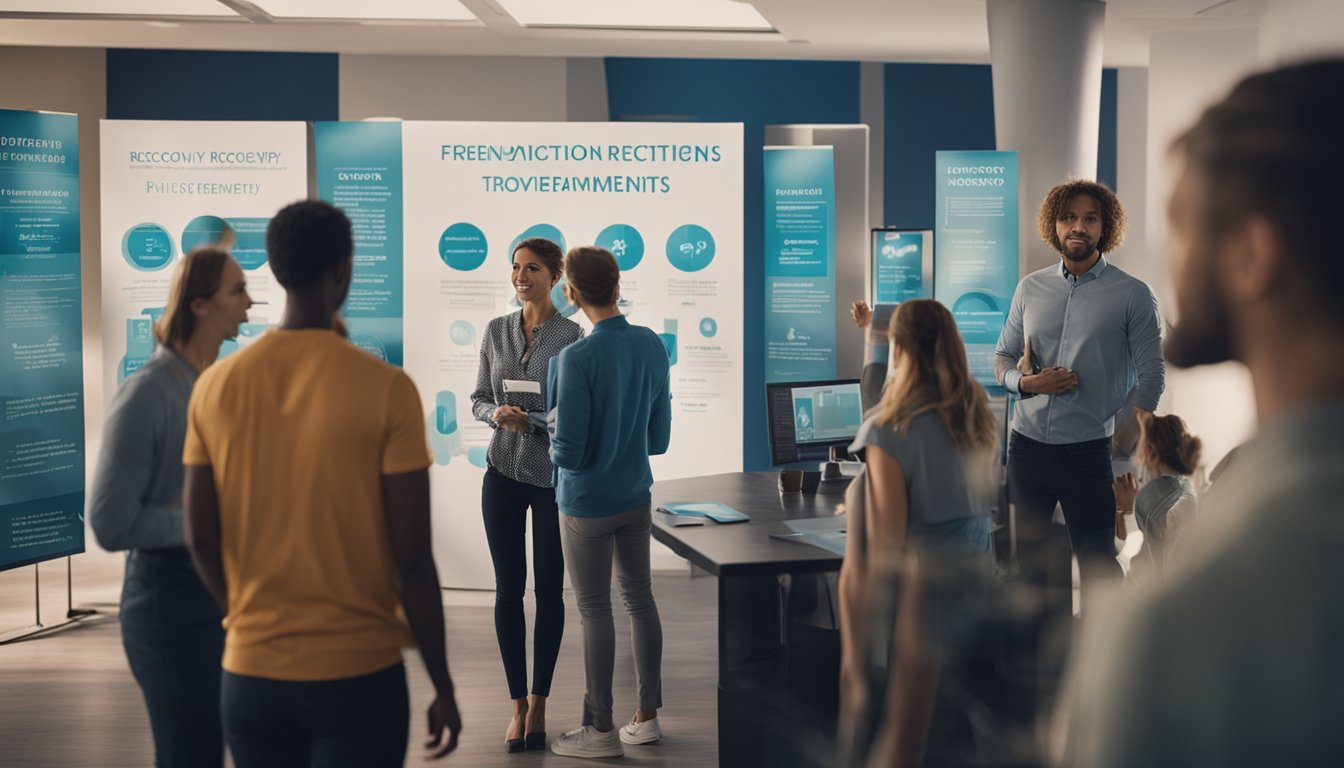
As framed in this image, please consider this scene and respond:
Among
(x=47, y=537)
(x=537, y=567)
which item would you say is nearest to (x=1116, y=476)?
(x=537, y=567)

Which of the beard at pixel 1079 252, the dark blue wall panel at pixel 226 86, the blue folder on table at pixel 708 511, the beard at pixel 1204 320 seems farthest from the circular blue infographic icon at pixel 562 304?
the beard at pixel 1204 320

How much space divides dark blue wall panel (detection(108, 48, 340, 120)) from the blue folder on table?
5365 millimetres

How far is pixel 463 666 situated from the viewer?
16.1ft

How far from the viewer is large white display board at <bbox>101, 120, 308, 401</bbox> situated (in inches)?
231

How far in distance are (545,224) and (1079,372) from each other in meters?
2.92

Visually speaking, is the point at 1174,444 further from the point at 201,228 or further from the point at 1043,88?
the point at 201,228

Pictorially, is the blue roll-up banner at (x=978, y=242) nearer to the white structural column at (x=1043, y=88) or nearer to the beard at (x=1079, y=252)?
the white structural column at (x=1043, y=88)

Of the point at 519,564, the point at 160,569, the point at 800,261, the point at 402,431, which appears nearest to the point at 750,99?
the point at 800,261

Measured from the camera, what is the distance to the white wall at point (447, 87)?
25.7 ft

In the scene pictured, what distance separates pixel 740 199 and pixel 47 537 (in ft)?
11.8

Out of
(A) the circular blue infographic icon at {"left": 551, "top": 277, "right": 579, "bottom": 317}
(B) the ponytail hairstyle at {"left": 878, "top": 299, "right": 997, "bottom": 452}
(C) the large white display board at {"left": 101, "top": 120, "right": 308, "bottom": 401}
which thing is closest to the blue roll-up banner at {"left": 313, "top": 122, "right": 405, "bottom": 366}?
(C) the large white display board at {"left": 101, "top": 120, "right": 308, "bottom": 401}

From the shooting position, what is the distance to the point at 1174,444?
3520 mm

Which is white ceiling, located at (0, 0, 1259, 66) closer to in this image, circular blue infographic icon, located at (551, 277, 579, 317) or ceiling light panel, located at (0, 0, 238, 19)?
ceiling light panel, located at (0, 0, 238, 19)

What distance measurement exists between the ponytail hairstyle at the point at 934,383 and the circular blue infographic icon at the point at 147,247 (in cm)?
446
